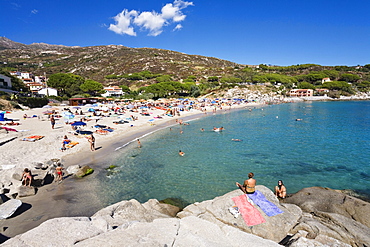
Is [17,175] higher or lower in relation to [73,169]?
higher

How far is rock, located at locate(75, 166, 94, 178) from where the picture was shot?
14.0 m

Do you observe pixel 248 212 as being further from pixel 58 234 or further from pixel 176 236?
pixel 58 234

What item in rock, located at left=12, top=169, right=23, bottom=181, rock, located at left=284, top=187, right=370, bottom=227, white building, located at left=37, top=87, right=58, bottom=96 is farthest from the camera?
white building, located at left=37, top=87, right=58, bottom=96

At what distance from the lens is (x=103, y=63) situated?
134 metres

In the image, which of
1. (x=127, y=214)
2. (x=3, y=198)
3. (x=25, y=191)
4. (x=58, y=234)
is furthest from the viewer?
(x=25, y=191)

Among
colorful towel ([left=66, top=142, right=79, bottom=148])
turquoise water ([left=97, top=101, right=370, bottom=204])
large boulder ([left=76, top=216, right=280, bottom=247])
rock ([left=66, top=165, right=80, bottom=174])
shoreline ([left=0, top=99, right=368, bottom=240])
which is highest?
large boulder ([left=76, top=216, right=280, bottom=247])

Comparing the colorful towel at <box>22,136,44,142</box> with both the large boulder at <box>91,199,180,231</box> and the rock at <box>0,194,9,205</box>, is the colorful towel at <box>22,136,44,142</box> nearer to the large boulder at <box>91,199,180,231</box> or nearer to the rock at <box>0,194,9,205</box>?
the rock at <box>0,194,9,205</box>

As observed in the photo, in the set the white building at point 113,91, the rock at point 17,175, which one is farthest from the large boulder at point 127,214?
the white building at point 113,91

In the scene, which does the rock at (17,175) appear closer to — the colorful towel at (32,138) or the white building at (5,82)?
the colorful towel at (32,138)

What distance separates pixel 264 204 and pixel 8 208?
10745 millimetres

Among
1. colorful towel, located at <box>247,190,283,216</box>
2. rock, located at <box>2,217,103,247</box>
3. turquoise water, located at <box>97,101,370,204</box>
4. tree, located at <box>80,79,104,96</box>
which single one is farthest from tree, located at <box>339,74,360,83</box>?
rock, located at <box>2,217,103,247</box>

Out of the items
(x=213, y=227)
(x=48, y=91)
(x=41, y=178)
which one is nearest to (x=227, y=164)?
(x=213, y=227)

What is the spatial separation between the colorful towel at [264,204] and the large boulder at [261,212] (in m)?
0.14

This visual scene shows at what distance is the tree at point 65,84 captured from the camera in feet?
198
